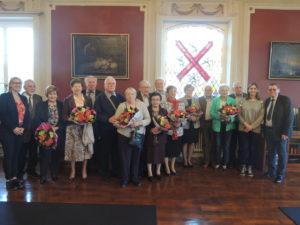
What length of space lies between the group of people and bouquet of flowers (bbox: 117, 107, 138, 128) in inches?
2.5

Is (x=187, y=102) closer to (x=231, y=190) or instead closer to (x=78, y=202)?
(x=231, y=190)

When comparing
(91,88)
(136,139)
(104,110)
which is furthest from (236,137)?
(91,88)

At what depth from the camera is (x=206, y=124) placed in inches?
223

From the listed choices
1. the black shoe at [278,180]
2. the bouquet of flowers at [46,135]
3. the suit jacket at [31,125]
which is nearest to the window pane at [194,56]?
the black shoe at [278,180]

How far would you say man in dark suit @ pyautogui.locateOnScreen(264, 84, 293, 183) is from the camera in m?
4.79

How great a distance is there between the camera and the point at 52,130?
447 cm

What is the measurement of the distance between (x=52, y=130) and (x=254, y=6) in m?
4.47

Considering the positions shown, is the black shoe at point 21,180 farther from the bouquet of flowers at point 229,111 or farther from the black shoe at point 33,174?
the bouquet of flowers at point 229,111

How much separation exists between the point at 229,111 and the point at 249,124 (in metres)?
0.42

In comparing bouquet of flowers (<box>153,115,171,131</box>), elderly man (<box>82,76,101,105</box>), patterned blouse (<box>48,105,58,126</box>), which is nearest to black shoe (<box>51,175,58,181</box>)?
patterned blouse (<box>48,105,58,126</box>)

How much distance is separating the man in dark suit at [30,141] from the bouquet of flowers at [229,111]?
2.94 meters

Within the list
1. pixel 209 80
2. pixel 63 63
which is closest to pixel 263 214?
pixel 209 80

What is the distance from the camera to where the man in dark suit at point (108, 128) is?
15.5 feet

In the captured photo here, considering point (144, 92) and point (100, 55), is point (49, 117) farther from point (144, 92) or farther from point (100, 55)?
point (100, 55)
